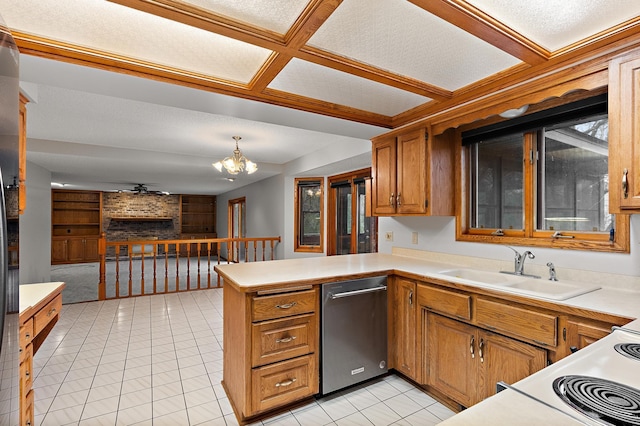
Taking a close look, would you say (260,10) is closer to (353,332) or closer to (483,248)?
(353,332)

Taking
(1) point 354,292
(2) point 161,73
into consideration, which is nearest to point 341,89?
(2) point 161,73

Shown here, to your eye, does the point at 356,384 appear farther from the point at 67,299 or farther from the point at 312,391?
the point at 67,299

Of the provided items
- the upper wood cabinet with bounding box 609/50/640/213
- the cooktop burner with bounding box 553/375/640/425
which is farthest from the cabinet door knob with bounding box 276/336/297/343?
the upper wood cabinet with bounding box 609/50/640/213

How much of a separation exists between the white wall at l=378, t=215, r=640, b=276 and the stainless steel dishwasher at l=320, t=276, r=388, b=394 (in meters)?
0.80

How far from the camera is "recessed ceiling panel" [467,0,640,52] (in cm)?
137

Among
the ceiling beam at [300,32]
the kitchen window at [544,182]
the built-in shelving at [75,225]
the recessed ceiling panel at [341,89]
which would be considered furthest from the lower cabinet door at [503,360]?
the built-in shelving at [75,225]

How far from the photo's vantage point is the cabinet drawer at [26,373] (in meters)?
1.43

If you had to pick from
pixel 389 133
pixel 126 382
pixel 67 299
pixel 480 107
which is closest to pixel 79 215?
pixel 67 299

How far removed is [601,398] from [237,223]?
9.15m

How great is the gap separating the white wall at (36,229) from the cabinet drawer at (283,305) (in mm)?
4489

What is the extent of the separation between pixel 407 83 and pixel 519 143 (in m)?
1.06

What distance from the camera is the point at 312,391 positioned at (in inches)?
83.2

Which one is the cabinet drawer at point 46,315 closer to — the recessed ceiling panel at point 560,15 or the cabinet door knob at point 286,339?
the cabinet door knob at point 286,339

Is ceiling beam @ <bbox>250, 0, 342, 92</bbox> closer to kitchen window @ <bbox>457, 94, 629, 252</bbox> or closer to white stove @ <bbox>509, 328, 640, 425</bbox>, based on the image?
white stove @ <bbox>509, 328, 640, 425</bbox>
